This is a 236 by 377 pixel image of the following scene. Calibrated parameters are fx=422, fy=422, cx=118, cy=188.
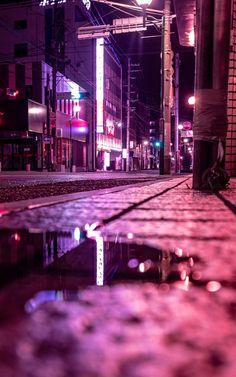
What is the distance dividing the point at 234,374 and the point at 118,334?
0.60ft

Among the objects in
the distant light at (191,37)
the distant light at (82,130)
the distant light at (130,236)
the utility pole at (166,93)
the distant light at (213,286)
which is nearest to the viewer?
the distant light at (213,286)

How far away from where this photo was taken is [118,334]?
2.03 ft

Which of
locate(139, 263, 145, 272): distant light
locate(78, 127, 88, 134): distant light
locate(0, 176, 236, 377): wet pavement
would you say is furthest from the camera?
locate(78, 127, 88, 134): distant light

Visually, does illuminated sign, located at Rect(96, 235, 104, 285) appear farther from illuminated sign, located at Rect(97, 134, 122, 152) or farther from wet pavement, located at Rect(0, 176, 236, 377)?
illuminated sign, located at Rect(97, 134, 122, 152)

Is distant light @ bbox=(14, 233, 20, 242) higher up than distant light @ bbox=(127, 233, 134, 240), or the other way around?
distant light @ bbox=(127, 233, 134, 240)

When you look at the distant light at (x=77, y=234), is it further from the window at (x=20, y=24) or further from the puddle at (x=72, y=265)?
the window at (x=20, y=24)

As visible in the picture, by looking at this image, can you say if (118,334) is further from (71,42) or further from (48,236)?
(71,42)

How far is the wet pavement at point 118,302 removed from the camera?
53 cm

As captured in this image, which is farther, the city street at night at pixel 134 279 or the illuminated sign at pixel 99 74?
the illuminated sign at pixel 99 74

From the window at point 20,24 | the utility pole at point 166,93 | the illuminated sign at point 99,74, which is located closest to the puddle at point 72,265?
the utility pole at point 166,93

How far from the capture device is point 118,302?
2.65 feet

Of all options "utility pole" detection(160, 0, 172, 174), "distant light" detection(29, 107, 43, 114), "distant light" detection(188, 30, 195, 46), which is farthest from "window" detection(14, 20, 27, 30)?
"distant light" detection(188, 30, 195, 46)

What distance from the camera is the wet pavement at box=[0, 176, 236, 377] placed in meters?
0.53

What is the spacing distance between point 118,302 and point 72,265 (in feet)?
1.35
